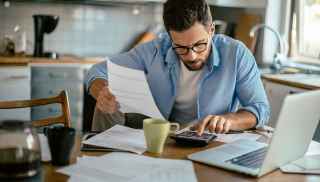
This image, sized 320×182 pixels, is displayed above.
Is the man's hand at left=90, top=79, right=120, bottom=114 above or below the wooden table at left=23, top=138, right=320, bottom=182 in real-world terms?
above

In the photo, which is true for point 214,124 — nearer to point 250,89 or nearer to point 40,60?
point 250,89

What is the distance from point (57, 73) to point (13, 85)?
1.15 feet

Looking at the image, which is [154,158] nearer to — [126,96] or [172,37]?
[126,96]


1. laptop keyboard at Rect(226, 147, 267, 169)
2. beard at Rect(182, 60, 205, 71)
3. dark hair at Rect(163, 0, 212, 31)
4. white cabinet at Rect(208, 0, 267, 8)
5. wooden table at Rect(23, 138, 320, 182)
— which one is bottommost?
wooden table at Rect(23, 138, 320, 182)

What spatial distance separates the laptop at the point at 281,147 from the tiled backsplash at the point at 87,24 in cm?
299

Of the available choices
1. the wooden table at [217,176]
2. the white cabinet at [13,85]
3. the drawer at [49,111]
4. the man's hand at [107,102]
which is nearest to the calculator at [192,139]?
the wooden table at [217,176]

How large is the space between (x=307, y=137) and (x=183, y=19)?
0.61m

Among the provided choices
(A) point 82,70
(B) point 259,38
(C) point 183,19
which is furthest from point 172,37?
(B) point 259,38

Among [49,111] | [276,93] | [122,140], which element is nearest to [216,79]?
[122,140]

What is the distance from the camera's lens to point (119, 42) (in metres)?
4.53

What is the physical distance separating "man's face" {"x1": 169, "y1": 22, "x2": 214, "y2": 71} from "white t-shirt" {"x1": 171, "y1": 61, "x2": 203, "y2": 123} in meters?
0.12

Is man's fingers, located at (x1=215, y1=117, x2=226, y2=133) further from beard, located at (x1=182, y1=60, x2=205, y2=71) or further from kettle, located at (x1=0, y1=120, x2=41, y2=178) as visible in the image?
kettle, located at (x1=0, y1=120, x2=41, y2=178)

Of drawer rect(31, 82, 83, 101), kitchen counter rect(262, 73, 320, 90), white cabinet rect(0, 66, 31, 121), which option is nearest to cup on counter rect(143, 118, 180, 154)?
kitchen counter rect(262, 73, 320, 90)

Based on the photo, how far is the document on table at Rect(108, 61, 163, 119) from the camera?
1.71 meters
